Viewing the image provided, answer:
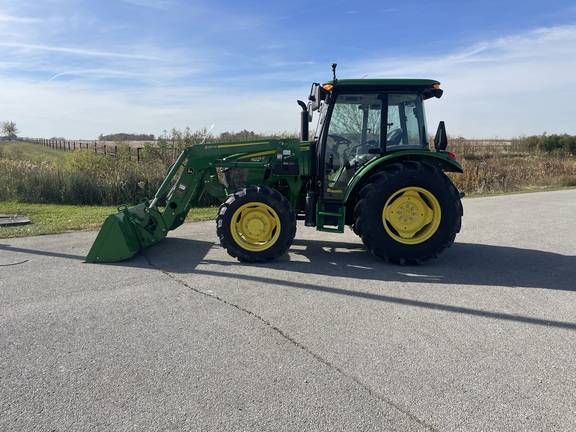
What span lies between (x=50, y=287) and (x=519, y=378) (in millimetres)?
4706

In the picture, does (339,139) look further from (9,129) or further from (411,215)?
(9,129)

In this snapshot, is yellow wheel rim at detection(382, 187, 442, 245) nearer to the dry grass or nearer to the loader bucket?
the loader bucket

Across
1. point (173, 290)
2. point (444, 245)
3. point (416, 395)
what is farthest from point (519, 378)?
point (173, 290)

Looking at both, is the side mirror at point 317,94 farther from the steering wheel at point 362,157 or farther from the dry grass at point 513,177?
the dry grass at point 513,177

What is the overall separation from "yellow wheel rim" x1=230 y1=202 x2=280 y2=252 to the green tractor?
1 centimetres

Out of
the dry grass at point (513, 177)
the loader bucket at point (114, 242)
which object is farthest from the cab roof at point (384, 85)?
the dry grass at point (513, 177)

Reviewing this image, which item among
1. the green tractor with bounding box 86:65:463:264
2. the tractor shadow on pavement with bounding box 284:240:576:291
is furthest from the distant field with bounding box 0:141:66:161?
the tractor shadow on pavement with bounding box 284:240:576:291

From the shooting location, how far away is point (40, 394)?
287cm

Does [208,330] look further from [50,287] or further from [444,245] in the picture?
[444,245]

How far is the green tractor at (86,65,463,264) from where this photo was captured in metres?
5.99

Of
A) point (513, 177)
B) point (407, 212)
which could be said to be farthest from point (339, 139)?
point (513, 177)

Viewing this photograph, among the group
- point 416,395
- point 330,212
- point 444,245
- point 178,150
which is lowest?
point 416,395

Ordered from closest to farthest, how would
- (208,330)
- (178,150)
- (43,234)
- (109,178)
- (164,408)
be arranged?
(164,408)
(208,330)
(43,234)
(109,178)
(178,150)

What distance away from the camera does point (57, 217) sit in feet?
31.7
